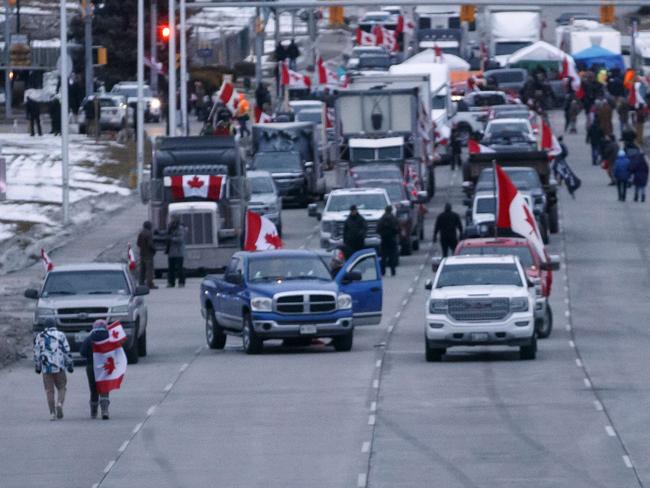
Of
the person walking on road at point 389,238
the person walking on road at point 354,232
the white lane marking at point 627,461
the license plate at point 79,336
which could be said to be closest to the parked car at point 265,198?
the person walking on road at point 354,232

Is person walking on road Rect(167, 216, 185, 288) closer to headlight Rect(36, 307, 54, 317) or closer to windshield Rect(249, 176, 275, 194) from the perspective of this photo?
windshield Rect(249, 176, 275, 194)

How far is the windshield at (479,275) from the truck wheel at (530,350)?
101 cm

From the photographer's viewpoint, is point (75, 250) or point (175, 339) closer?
point (175, 339)

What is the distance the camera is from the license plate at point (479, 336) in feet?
99.4

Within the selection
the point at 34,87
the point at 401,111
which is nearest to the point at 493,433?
the point at 401,111

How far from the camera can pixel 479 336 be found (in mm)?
30312

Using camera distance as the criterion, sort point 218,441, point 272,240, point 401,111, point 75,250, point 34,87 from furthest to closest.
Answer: point 34,87 → point 401,111 → point 75,250 → point 272,240 → point 218,441

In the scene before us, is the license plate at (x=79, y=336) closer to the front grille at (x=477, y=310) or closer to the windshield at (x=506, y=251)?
the front grille at (x=477, y=310)

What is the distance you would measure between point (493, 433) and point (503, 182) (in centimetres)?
1426

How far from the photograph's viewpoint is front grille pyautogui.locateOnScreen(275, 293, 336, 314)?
31.6 metres

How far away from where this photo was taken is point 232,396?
1057 inches

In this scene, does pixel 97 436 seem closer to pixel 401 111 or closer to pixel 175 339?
pixel 175 339

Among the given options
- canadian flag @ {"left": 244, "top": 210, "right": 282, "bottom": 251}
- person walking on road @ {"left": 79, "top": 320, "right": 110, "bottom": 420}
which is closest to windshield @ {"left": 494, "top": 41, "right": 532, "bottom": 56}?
canadian flag @ {"left": 244, "top": 210, "right": 282, "bottom": 251}

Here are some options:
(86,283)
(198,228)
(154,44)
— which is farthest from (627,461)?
(154,44)
